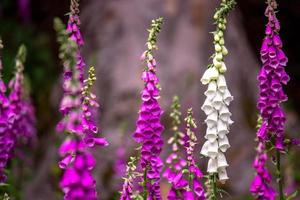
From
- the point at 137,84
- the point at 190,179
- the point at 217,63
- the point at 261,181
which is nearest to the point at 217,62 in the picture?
the point at 217,63

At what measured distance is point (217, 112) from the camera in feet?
14.6

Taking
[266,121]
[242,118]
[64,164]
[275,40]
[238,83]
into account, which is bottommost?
[64,164]

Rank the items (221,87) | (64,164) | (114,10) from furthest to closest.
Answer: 1. (114,10)
2. (221,87)
3. (64,164)

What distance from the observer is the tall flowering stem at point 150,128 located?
4.52 metres

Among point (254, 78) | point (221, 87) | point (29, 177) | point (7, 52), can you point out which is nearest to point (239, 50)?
point (254, 78)

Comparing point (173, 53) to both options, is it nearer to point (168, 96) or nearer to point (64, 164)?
point (168, 96)

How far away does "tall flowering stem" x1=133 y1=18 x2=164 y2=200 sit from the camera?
4520 mm

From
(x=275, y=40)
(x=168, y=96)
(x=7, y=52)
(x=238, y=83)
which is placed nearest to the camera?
(x=275, y=40)

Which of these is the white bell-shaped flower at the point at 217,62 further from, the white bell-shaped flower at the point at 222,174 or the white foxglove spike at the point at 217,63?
the white bell-shaped flower at the point at 222,174

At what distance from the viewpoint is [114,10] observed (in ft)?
38.9

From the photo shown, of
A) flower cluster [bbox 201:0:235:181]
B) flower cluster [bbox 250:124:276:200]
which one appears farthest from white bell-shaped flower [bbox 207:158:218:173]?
flower cluster [bbox 250:124:276:200]

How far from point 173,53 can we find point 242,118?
1.73 metres

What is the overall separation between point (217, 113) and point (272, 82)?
649mm

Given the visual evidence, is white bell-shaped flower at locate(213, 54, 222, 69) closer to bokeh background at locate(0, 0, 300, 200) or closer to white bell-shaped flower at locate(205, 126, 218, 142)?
white bell-shaped flower at locate(205, 126, 218, 142)
